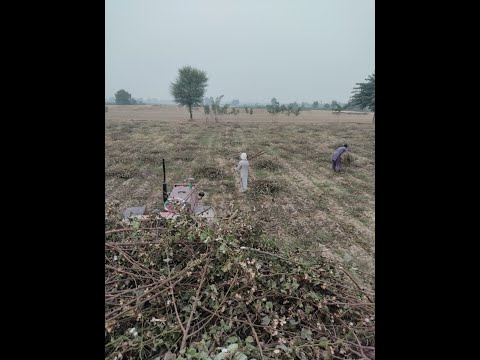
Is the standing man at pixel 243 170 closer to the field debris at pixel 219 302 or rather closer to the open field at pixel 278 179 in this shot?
the open field at pixel 278 179

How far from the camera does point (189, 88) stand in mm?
23922

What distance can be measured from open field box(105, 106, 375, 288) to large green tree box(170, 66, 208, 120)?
8.10 meters

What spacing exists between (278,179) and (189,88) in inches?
712

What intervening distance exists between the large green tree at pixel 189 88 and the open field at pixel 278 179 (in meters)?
8.10

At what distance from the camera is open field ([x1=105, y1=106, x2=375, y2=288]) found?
4484mm

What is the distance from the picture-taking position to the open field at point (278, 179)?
4.48m

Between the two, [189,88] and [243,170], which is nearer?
[243,170]

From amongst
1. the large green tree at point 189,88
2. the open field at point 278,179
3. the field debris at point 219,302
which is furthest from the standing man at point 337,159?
the large green tree at point 189,88

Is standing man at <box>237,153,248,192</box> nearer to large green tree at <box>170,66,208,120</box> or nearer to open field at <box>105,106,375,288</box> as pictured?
open field at <box>105,106,375,288</box>

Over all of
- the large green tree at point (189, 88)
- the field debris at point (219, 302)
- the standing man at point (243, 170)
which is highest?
the large green tree at point (189, 88)

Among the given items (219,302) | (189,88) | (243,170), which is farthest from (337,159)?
(189,88)

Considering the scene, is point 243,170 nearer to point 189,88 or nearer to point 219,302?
point 219,302
